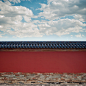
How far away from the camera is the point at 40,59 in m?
6.16

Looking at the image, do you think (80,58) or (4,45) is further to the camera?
(80,58)

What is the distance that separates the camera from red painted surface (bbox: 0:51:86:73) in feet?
20.0

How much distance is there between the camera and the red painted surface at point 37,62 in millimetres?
6109

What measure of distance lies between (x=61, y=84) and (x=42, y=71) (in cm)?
168

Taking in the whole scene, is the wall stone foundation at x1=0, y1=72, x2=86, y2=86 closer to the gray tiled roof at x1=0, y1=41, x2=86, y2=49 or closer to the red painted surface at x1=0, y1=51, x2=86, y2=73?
the red painted surface at x1=0, y1=51, x2=86, y2=73

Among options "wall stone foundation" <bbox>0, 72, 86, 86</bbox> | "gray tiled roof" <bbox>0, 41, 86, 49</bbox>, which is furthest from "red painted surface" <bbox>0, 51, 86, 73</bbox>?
"gray tiled roof" <bbox>0, 41, 86, 49</bbox>

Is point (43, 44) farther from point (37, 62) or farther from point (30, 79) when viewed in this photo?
point (30, 79)

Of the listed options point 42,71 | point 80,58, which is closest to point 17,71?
point 42,71

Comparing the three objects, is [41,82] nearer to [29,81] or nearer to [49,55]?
[29,81]

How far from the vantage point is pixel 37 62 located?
242 inches

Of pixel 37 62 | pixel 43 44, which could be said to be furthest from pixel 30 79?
pixel 43 44

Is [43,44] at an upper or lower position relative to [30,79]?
upper

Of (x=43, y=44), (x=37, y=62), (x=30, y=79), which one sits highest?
(x=43, y=44)

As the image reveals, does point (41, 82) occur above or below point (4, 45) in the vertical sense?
below
